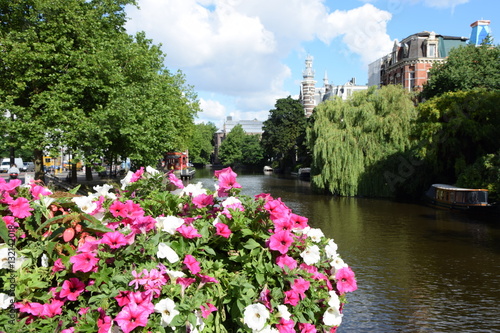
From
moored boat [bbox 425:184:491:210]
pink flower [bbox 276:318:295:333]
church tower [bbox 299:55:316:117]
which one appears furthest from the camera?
church tower [bbox 299:55:316:117]

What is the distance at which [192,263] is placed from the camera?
134 inches

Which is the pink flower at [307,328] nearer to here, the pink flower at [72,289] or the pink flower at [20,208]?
the pink flower at [72,289]

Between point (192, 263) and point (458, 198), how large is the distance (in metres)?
26.7

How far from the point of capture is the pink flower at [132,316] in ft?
10.2

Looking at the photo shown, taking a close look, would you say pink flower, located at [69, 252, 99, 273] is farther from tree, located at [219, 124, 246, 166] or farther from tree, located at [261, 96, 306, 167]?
tree, located at [219, 124, 246, 166]

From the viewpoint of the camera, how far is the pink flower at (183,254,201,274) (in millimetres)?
3355

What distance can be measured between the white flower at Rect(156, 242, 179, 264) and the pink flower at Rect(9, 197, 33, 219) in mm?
1105

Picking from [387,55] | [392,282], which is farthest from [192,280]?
[387,55]

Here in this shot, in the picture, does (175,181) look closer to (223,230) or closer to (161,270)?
Answer: (223,230)

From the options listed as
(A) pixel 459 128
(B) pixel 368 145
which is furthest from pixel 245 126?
(A) pixel 459 128

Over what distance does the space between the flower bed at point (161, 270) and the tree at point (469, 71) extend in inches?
1495

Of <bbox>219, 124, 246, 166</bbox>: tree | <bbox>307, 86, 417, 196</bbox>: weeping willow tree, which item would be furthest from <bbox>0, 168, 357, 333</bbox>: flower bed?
<bbox>219, 124, 246, 166</bbox>: tree

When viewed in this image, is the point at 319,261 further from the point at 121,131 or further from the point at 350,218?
the point at 121,131

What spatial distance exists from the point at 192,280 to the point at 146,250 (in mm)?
422
